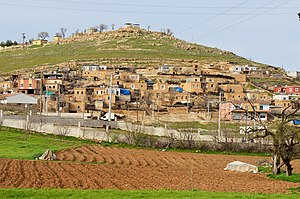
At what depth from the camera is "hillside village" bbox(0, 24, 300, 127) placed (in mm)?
88938

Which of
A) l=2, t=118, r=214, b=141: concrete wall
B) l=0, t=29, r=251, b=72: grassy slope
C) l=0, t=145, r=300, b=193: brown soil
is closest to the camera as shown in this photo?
l=0, t=145, r=300, b=193: brown soil

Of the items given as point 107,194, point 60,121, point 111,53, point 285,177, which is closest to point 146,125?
point 60,121

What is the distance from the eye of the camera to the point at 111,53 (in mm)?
173250

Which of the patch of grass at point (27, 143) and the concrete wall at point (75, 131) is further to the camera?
the concrete wall at point (75, 131)

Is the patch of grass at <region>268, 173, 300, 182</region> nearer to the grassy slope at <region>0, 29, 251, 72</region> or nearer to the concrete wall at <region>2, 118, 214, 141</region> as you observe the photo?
the concrete wall at <region>2, 118, 214, 141</region>

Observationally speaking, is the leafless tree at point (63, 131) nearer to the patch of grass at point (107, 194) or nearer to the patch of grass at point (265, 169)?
the patch of grass at point (265, 169)

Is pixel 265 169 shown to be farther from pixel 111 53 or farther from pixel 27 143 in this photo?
pixel 111 53

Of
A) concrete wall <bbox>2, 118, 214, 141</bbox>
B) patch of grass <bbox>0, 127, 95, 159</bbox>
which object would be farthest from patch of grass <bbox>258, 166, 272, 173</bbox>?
concrete wall <bbox>2, 118, 214, 141</bbox>

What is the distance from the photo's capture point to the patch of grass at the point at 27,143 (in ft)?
119

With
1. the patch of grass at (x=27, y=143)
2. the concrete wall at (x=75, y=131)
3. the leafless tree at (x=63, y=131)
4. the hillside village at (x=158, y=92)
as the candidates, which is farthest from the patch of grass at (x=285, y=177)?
the hillside village at (x=158, y=92)

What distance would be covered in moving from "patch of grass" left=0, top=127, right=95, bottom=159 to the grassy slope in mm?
106155

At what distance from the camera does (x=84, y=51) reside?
181500 millimetres

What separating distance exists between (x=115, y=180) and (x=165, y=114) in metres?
65.7

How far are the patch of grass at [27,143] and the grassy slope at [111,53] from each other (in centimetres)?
10615
